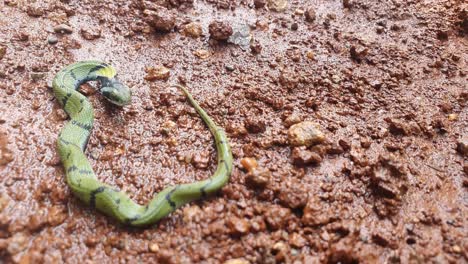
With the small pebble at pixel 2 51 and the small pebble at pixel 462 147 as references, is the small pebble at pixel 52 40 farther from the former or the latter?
the small pebble at pixel 462 147

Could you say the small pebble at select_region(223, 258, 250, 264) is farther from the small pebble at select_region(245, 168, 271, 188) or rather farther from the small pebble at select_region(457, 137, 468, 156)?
the small pebble at select_region(457, 137, 468, 156)

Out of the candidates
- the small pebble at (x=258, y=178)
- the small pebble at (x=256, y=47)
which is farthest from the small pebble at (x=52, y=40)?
the small pebble at (x=258, y=178)

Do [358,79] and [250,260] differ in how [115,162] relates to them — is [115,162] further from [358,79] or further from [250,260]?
[358,79]

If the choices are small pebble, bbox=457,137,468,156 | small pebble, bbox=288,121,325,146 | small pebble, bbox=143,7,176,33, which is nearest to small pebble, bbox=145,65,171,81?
small pebble, bbox=143,7,176,33

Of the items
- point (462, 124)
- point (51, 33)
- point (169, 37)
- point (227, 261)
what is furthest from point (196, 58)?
point (462, 124)

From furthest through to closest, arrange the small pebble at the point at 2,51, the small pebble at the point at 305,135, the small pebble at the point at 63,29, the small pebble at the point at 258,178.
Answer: the small pebble at the point at 63,29
the small pebble at the point at 2,51
the small pebble at the point at 305,135
the small pebble at the point at 258,178
